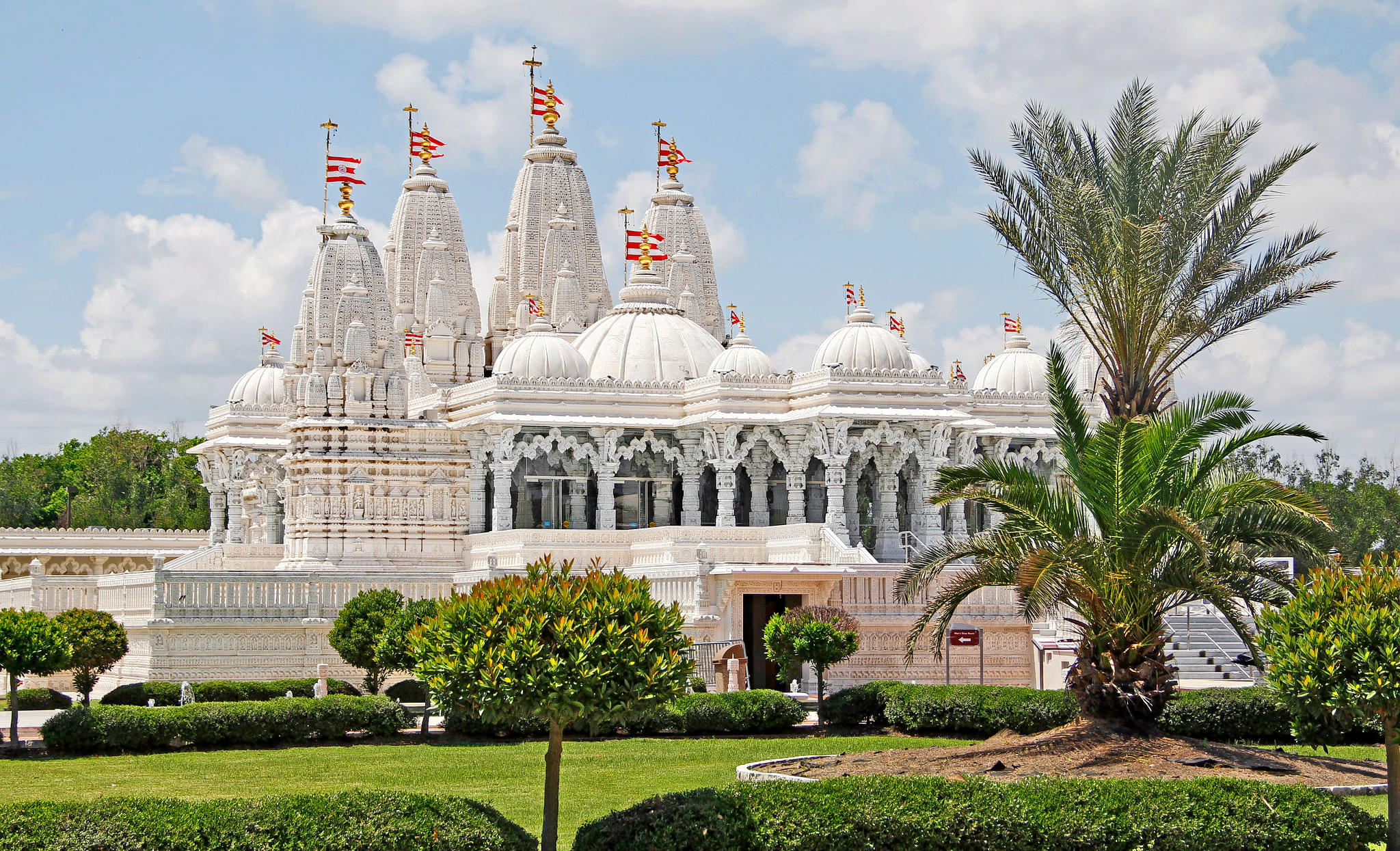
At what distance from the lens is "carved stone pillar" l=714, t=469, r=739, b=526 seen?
125ft

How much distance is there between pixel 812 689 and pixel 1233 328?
9258 mm

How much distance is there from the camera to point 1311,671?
1371cm

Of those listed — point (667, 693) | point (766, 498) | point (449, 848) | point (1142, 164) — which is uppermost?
point (1142, 164)

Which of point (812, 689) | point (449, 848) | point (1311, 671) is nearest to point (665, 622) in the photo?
point (449, 848)

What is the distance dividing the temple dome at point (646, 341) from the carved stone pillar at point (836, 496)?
224 inches

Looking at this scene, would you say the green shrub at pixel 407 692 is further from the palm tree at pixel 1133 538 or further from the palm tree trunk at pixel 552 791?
the palm tree trunk at pixel 552 791

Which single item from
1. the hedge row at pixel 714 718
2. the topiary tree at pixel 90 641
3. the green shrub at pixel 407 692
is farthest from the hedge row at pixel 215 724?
the green shrub at pixel 407 692

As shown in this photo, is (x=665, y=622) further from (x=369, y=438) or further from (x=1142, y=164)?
(x=369, y=438)

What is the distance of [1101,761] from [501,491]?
22971 mm

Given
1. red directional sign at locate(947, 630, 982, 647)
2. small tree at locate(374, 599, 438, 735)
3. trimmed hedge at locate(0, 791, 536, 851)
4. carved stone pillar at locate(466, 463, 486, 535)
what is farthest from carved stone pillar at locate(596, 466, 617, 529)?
trimmed hedge at locate(0, 791, 536, 851)

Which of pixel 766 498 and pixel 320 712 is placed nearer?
pixel 320 712

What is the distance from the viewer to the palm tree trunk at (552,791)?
12.9m

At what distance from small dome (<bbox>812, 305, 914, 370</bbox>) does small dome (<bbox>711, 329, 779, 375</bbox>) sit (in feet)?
3.60

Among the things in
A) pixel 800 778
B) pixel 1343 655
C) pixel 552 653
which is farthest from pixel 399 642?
pixel 1343 655
